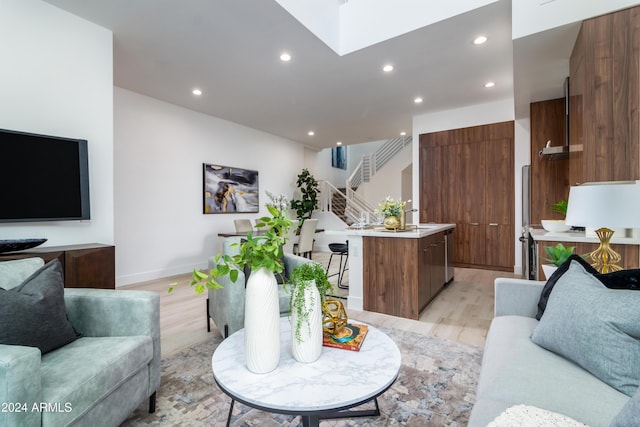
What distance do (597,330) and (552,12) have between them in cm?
262

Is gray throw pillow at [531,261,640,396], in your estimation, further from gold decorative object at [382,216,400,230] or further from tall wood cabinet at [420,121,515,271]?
tall wood cabinet at [420,121,515,271]

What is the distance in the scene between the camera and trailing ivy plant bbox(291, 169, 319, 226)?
7.38 meters

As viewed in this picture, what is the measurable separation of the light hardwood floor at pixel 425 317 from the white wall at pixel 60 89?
108 centimetres

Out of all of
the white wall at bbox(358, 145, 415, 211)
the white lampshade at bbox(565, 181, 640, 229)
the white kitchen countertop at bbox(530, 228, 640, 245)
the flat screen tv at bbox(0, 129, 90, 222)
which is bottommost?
the white kitchen countertop at bbox(530, 228, 640, 245)

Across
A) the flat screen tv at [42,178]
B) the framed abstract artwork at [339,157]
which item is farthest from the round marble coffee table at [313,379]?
the framed abstract artwork at [339,157]

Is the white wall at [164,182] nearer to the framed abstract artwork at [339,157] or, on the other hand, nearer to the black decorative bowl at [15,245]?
the black decorative bowl at [15,245]

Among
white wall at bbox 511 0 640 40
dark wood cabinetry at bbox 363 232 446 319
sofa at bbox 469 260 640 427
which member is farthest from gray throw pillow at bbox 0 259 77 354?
white wall at bbox 511 0 640 40

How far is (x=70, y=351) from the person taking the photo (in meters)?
1.37

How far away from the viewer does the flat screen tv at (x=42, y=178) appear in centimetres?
229

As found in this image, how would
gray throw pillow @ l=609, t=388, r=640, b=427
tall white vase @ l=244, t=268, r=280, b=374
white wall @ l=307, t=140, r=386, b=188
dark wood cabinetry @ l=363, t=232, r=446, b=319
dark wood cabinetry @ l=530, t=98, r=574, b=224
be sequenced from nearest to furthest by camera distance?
1. gray throw pillow @ l=609, t=388, r=640, b=427
2. tall white vase @ l=244, t=268, r=280, b=374
3. dark wood cabinetry @ l=363, t=232, r=446, b=319
4. dark wood cabinetry @ l=530, t=98, r=574, b=224
5. white wall @ l=307, t=140, r=386, b=188

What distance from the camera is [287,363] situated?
120 cm

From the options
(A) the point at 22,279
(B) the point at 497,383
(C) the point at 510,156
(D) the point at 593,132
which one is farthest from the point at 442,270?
(A) the point at 22,279

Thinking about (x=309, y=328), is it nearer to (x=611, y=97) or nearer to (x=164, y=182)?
(x=611, y=97)

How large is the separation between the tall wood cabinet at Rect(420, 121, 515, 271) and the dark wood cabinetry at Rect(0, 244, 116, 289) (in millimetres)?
5066
